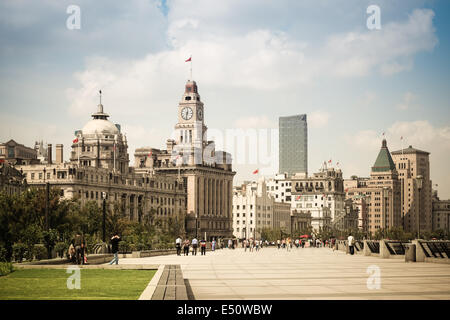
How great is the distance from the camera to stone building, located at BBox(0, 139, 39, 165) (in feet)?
469

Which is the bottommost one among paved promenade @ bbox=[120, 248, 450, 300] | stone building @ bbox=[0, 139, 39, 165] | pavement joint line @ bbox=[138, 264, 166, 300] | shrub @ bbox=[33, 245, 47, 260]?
shrub @ bbox=[33, 245, 47, 260]

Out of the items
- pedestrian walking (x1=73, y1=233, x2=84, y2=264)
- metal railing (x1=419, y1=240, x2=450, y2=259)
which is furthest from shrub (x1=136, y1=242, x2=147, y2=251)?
pedestrian walking (x1=73, y1=233, x2=84, y2=264)

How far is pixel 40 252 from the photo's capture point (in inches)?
1858

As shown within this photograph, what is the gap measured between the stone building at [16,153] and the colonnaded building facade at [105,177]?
3470 millimetres

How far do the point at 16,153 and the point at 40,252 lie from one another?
114501 millimetres

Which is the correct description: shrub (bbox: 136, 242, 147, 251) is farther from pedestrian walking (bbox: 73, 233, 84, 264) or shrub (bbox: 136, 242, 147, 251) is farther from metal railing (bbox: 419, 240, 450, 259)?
pedestrian walking (bbox: 73, 233, 84, 264)

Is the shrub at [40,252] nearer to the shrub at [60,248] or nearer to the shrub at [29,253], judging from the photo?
the shrub at [29,253]

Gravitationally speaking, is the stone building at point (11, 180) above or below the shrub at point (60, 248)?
above

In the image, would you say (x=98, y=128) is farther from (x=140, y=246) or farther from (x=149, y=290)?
(x=149, y=290)

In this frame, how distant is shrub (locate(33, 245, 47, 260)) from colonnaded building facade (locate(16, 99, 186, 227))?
80091 mm

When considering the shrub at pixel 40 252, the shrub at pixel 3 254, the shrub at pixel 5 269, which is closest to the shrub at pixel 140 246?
the shrub at pixel 40 252

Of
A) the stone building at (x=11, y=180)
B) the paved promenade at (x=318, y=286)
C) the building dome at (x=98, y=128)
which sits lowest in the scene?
the paved promenade at (x=318, y=286)

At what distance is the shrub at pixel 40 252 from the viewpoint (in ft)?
154

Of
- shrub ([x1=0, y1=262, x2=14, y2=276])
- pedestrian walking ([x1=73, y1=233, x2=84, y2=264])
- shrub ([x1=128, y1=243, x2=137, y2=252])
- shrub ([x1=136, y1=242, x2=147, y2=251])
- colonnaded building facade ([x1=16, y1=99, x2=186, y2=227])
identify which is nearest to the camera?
shrub ([x1=0, y1=262, x2=14, y2=276])
